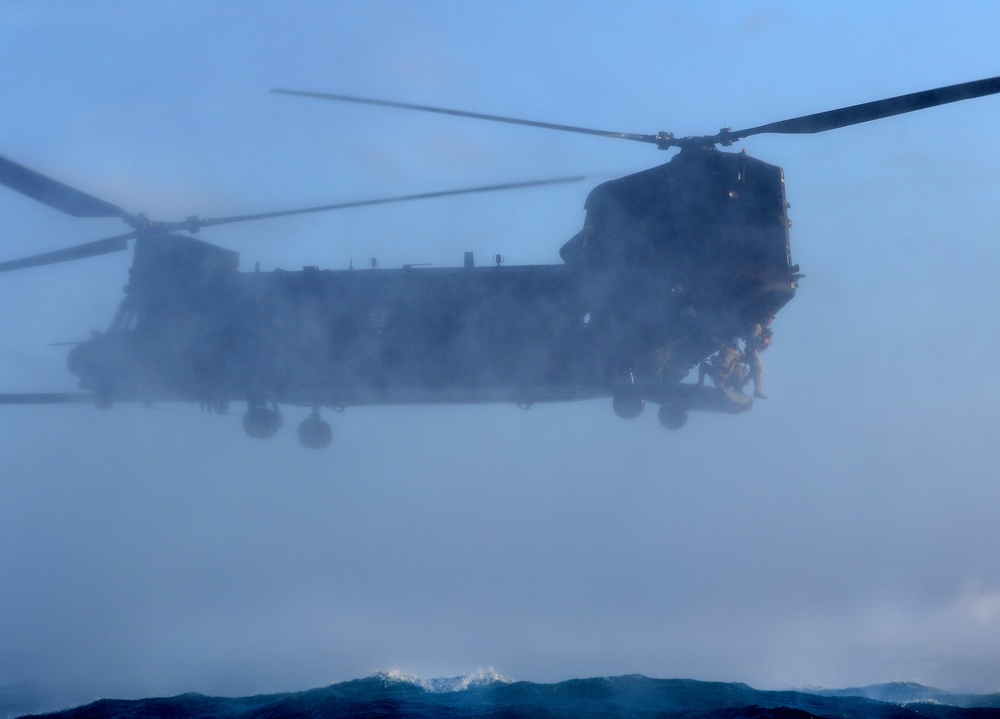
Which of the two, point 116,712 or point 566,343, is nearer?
point 566,343

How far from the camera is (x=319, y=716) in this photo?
16547 mm

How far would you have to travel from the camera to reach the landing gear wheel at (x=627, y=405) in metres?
14.0

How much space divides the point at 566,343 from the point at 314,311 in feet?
17.4

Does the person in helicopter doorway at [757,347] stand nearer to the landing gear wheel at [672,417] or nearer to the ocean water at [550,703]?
the landing gear wheel at [672,417]

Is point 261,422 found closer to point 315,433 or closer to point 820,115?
point 315,433

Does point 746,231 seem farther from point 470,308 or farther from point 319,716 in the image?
point 319,716

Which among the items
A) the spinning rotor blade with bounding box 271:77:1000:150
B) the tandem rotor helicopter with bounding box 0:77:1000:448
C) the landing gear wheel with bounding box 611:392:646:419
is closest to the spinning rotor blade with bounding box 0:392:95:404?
the tandem rotor helicopter with bounding box 0:77:1000:448

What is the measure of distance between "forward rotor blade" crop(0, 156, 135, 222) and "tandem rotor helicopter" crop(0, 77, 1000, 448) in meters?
0.03

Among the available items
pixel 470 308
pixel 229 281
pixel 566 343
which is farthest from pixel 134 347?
pixel 566 343

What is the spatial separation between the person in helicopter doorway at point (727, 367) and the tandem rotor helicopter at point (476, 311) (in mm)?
76

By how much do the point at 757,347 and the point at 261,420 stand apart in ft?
33.8

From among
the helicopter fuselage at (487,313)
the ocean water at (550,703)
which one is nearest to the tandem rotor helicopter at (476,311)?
the helicopter fuselage at (487,313)

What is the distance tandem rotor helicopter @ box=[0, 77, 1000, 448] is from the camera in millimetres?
12867

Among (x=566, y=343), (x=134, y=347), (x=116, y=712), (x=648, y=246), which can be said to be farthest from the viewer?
(x=116, y=712)
